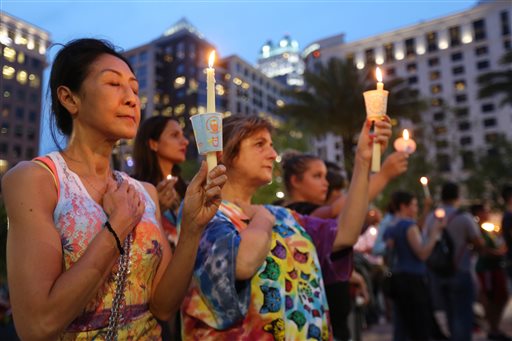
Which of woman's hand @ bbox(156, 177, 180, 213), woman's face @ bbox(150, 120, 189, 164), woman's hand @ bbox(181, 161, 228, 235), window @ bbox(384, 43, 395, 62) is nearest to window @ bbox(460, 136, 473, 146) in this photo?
window @ bbox(384, 43, 395, 62)

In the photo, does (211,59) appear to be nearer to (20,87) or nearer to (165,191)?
(165,191)

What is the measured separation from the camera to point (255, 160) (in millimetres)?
2375

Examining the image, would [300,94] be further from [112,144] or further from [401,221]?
[112,144]

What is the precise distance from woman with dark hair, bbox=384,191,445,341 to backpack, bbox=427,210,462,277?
0.84 feet

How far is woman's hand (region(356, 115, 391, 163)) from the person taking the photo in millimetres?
2139

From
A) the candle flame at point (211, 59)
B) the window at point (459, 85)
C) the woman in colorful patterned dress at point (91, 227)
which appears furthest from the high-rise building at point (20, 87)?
the window at point (459, 85)

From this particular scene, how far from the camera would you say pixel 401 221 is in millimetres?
5758

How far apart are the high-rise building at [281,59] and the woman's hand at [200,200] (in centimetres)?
12982

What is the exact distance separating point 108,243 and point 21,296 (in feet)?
0.95

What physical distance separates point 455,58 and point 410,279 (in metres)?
74.3

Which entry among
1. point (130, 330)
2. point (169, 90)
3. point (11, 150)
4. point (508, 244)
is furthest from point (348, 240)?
point (169, 90)

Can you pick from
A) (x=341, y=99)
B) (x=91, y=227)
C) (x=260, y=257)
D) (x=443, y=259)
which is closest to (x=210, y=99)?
(x=91, y=227)

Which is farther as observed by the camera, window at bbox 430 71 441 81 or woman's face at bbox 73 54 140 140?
window at bbox 430 71 441 81

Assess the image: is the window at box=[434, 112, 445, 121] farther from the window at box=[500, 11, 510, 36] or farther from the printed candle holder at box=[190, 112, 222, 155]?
the printed candle holder at box=[190, 112, 222, 155]
